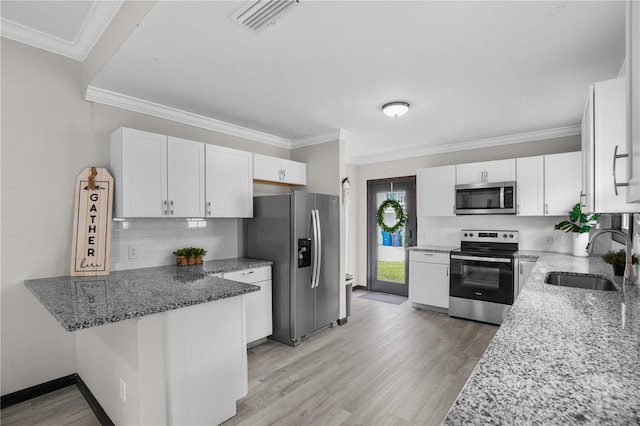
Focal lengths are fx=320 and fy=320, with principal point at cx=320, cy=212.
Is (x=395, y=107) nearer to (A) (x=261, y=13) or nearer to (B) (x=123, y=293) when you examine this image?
(A) (x=261, y=13)

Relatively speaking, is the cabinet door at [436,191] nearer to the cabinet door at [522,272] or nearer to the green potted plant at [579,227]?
the cabinet door at [522,272]

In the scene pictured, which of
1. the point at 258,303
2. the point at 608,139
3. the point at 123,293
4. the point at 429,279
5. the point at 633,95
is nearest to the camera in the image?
the point at 633,95

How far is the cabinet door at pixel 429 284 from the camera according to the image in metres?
4.56

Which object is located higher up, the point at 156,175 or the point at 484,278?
the point at 156,175

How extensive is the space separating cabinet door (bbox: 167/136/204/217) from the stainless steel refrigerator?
805 mm

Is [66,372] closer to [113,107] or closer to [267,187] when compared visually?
[113,107]

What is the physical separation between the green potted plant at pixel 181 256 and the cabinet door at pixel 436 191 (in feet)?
11.3

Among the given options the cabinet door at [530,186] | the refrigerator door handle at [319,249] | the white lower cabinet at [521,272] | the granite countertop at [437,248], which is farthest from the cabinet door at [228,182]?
the cabinet door at [530,186]

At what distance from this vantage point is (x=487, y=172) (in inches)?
174

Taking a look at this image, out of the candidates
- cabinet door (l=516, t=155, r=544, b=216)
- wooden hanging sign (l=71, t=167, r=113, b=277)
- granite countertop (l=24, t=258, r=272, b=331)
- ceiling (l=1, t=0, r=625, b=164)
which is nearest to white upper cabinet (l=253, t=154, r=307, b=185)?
ceiling (l=1, t=0, r=625, b=164)

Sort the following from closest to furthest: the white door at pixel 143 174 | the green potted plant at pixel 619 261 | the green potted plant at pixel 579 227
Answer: the green potted plant at pixel 619 261, the white door at pixel 143 174, the green potted plant at pixel 579 227

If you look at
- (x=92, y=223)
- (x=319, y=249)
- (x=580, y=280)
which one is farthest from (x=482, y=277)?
(x=92, y=223)

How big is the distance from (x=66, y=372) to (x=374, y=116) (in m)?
3.80

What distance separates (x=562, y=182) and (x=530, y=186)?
330 mm
